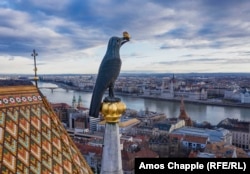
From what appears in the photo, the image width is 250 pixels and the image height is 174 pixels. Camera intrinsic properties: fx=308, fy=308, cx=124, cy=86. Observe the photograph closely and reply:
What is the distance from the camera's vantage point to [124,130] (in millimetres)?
25453

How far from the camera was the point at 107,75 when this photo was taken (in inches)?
78.0

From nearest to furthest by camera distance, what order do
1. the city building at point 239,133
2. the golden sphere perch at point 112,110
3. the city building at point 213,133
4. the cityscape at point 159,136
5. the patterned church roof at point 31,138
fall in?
1. the golden sphere perch at point 112,110
2. the patterned church roof at point 31,138
3. the cityscape at point 159,136
4. the city building at point 213,133
5. the city building at point 239,133

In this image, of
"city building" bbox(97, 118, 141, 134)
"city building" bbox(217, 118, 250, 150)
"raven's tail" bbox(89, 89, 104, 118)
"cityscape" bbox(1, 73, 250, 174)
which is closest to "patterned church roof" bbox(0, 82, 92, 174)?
"raven's tail" bbox(89, 89, 104, 118)

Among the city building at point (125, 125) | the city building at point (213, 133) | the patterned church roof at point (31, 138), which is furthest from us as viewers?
the city building at point (125, 125)

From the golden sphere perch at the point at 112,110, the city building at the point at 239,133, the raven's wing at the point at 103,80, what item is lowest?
the city building at the point at 239,133

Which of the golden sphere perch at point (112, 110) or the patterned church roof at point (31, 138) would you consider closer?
the golden sphere perch at point (112, 110)

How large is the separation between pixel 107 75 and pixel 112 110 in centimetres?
23

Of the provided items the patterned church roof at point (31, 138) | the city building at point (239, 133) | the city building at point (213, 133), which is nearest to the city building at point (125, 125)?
the city building at point (213, 133)

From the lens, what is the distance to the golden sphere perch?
197 centimetres

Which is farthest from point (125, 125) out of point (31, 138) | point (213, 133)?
point (31, 138)

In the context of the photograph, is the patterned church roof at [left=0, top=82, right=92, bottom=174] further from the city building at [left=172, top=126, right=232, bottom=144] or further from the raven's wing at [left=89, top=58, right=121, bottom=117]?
the city building at [left=172, top=126, right=232, bottom=144]

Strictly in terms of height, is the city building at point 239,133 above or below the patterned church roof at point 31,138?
below

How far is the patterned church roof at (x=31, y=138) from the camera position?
2904mm

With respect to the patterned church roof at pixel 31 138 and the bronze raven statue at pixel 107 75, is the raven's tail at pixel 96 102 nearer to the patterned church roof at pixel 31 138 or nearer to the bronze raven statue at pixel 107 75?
the bronze raven statue at pixel 107 75
